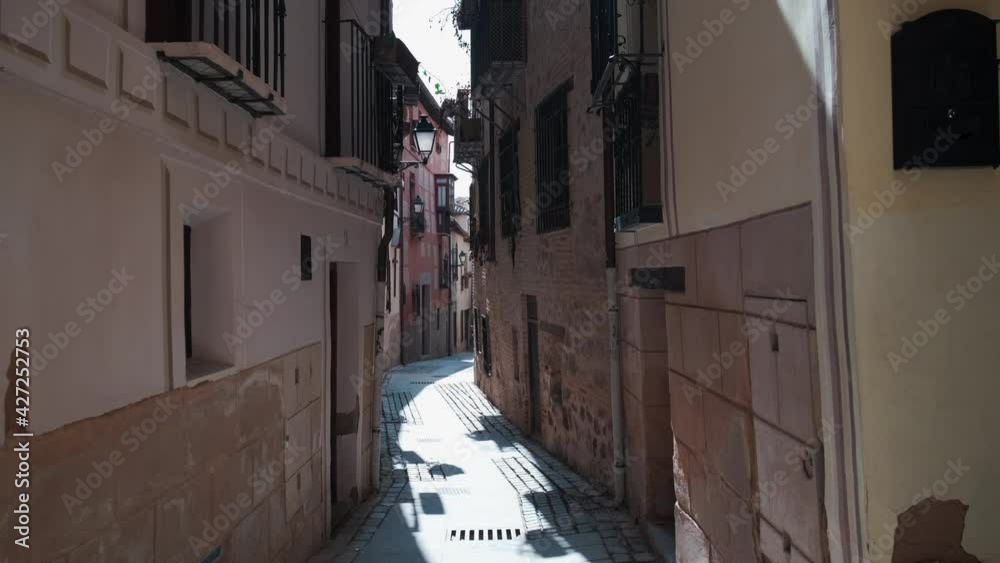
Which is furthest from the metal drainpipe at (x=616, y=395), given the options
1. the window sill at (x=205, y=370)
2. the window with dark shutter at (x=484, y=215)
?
the window with dark shutter at (x=484, y=215)

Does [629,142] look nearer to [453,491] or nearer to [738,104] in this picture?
[738,104]

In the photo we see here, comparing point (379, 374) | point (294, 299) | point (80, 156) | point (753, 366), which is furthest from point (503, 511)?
point (80, 156)

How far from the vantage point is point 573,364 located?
874 cm

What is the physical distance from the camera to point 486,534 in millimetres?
6641

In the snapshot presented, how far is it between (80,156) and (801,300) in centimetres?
260

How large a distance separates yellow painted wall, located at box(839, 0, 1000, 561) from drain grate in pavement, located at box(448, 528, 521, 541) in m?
4.54

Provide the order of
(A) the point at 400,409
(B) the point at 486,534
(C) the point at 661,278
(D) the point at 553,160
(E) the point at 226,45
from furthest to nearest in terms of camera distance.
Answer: (A) the point at 400,409
(D) the point at 553,160
(B) the point at 486,534
(C) the point at 661,278
(E) the point at 226,45

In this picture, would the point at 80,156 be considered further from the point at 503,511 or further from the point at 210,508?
the point at 503,511

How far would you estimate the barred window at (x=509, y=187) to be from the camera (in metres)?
11.6

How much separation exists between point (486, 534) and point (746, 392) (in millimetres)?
3734

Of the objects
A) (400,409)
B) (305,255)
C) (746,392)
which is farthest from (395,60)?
(400,409)

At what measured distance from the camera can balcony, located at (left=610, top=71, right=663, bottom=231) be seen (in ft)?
16.6

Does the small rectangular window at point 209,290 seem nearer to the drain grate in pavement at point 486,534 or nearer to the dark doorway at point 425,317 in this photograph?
the drain grate in pavement at point 486,534

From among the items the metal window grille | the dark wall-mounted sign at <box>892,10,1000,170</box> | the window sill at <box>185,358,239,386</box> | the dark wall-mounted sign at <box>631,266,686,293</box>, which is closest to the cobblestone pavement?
the dark wall-mounted sign at <box>631,266,686,293</box>
